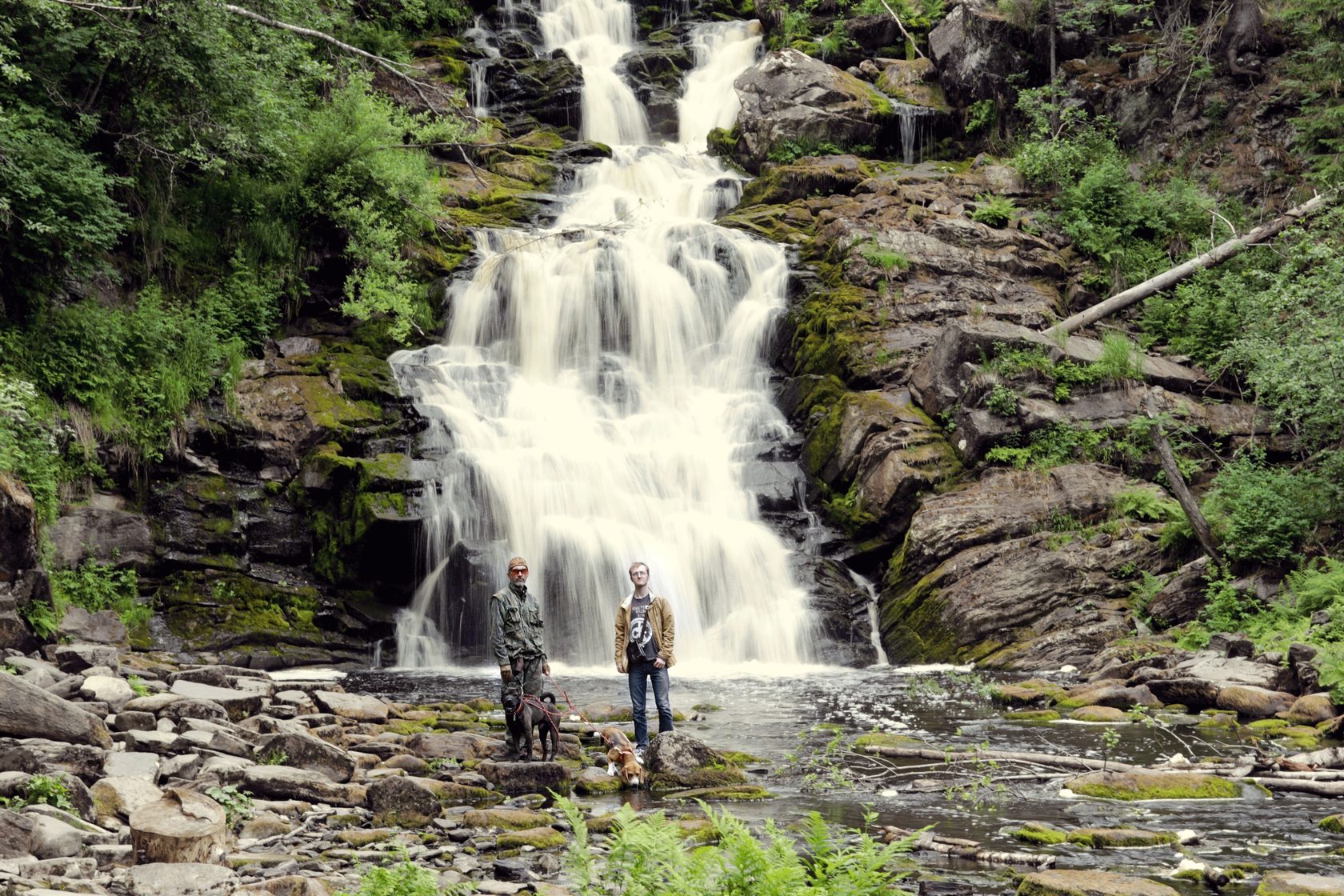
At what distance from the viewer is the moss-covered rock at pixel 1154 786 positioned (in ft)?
28.0

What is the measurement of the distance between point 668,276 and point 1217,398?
42.7 feet

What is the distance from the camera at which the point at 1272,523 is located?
15773 mm

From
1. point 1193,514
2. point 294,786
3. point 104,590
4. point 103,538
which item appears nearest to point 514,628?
point 294,786

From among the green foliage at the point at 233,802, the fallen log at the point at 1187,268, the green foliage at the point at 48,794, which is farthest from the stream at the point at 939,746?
the fallen log at the point at 1187,268

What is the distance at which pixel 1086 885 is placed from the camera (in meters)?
5.72

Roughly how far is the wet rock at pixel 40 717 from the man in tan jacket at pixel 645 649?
4.58m

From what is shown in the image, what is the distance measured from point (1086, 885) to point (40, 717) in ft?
24.6

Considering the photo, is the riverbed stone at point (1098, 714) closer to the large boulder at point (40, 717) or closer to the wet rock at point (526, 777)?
the wet rock at point (526, 777)

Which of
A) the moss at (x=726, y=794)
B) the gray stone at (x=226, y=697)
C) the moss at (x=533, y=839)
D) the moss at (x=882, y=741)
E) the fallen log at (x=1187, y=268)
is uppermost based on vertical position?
the fallen log at (x=1187, y=268)

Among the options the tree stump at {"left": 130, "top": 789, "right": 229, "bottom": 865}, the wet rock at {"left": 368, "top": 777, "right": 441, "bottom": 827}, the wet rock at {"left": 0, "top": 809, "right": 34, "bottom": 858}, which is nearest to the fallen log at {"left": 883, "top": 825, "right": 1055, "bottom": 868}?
the wet rock at {"left": 368, "top": 777, "right": 441, "bottom": 827}

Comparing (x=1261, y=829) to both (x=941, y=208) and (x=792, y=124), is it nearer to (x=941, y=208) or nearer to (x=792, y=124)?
(x=941, y=208)

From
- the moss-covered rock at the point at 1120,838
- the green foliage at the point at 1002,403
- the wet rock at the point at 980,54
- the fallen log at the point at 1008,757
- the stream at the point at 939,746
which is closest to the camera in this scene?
the stream at the point at 939,746

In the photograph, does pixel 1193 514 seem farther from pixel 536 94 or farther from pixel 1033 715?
pixel 536 94

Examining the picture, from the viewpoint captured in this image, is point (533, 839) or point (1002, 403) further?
point (1002, 403)
